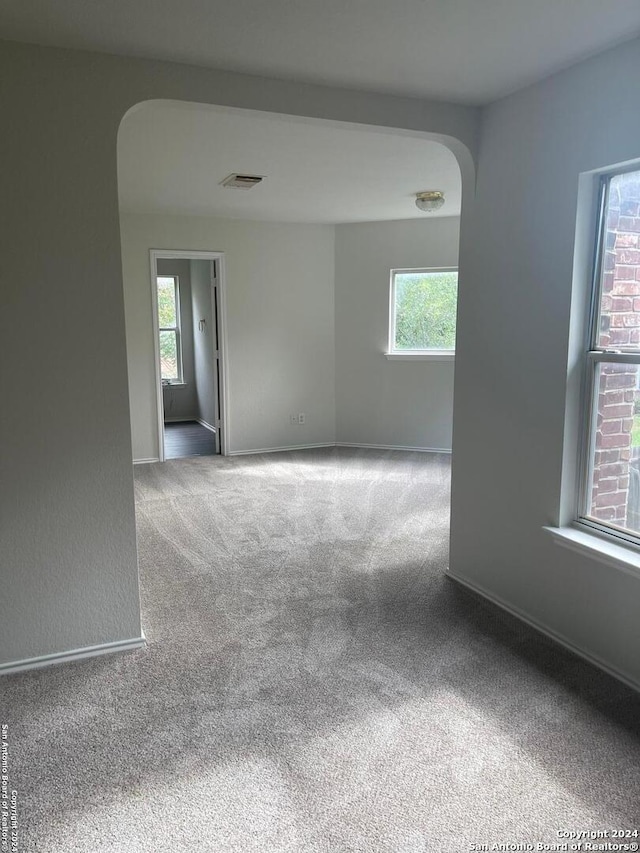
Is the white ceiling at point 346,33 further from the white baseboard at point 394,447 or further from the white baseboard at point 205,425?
the white baseboard at point 205,425

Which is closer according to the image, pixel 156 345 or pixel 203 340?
pixel 156 345

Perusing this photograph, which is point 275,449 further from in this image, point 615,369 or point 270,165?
point 615,369

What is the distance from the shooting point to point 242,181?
4609 millimetres

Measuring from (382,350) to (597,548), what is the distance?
175 inches

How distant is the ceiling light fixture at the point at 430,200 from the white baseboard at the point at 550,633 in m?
3.08

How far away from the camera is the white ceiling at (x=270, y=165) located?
3277mm

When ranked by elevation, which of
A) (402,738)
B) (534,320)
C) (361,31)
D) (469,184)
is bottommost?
(402,738)

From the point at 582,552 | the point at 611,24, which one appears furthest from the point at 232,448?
the point at 611,24

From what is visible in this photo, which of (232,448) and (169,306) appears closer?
(232,448)

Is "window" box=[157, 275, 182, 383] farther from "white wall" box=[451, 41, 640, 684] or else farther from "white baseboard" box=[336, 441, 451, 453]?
"white wall" box=[451, 41, 640, 684]

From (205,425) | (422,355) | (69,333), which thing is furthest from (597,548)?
(205,425)

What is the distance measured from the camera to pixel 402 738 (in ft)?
7.17

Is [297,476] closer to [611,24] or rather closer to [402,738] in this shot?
[402,738]

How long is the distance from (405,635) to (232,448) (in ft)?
13.5
